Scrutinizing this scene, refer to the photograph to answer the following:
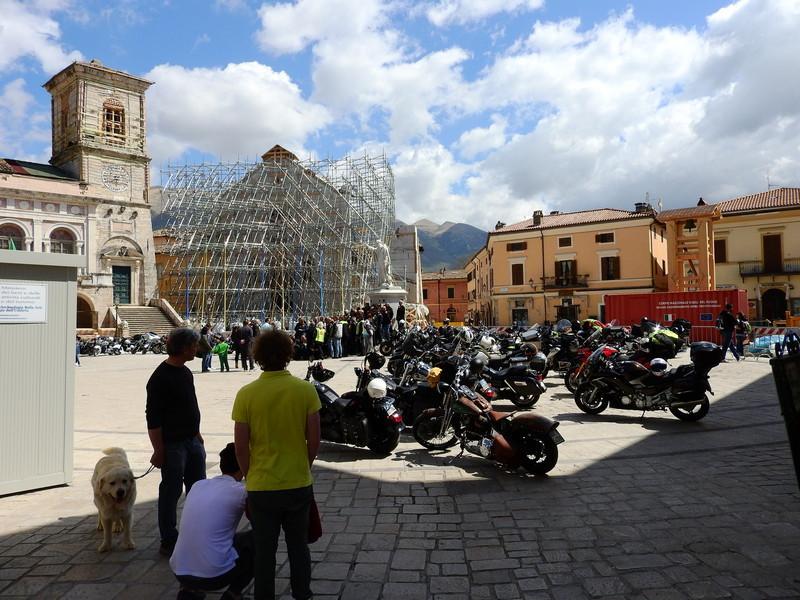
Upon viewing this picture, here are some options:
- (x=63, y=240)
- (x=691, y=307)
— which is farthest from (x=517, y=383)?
(x=63, y=240)

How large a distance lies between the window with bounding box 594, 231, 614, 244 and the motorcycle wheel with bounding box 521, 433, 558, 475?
36380 mm

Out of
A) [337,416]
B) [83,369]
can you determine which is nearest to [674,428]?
[337,416]

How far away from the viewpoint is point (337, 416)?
6.50 m

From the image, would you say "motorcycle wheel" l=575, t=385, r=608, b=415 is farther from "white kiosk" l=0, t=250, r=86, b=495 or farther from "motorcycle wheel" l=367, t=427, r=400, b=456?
"white kiosk" l=0, t=250, r=86, b=495

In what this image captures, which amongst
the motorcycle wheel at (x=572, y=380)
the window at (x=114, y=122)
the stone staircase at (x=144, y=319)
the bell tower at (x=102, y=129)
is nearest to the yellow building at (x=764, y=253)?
the motorcycle wheel at (x=572, y=380)

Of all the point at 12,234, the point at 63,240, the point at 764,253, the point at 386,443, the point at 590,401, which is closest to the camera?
the point at 386,443

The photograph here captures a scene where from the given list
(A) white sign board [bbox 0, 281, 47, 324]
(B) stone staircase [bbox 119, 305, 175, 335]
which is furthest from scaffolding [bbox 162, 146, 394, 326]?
(A) white sign board [bbox 0, 281, 47, 324]

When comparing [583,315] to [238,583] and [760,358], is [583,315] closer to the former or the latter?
[760,358]

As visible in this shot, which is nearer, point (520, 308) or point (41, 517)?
point (41, 517)

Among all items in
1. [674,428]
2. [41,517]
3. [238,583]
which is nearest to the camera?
[238,583]

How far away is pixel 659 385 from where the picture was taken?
25.6 ft

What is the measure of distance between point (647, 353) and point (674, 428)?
1.69 meters

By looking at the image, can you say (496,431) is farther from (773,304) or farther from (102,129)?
(102,129)

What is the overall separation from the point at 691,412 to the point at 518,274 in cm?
3529
